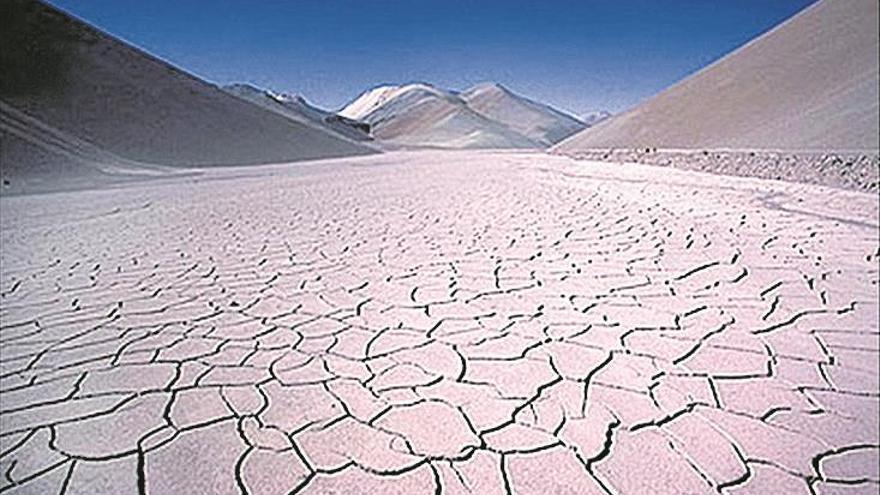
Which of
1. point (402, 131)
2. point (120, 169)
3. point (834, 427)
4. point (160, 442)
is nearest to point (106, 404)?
point (160, 442)

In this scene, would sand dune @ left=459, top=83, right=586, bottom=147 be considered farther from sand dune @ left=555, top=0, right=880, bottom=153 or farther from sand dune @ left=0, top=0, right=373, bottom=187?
sand dune @ left=555, top=0, right=880, bottom=153

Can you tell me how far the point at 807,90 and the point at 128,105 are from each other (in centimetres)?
2139

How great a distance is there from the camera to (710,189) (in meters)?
6.09

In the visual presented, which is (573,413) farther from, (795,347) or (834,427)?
(795,347)

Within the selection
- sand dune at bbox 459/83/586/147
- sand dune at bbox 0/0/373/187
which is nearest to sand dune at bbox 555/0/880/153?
sand dune at bbox 0/0/373/187

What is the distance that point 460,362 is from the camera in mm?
2037

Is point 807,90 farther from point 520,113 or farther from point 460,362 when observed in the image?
point 520,113

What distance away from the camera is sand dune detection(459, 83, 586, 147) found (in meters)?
63.8

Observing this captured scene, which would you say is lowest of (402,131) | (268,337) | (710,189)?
(268,337)

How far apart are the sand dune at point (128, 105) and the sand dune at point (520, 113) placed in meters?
39.4

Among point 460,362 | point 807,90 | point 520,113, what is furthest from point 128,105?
point 520,113

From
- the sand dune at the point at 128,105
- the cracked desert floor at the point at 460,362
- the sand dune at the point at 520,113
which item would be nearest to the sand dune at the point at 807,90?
the cracked desert floor at the point at 460,362

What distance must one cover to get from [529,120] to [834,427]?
6849 centimetres

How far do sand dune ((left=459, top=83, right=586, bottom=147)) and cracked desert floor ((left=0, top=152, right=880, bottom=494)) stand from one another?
57245 millimetres
